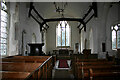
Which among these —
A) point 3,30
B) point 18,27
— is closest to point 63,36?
point 18,27

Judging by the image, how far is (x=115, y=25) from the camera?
9.76m

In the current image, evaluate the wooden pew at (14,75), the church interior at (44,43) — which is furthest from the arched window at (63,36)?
the wooden pew at (14,75)

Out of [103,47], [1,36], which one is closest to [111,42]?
[103,47]

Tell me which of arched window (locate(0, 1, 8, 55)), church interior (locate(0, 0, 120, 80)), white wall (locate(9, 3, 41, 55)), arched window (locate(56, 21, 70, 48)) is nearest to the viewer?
church interior (locate(0, 0, 120, 80))

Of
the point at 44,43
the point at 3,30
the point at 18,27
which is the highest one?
the point at 18,27

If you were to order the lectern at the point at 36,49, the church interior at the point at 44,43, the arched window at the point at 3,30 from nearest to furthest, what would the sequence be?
the church interior at the point at 44,43, the arched window at the point at 3,30, the lectern at the point at 36,49

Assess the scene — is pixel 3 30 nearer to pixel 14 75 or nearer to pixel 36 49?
pixel 36 49

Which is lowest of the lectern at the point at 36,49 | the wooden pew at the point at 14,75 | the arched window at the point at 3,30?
the wooden pew at the point at 14,75

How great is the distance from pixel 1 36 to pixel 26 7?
3.68 m

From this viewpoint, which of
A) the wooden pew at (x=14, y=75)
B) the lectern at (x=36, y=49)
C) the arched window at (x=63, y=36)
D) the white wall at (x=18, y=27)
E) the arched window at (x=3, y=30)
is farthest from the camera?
the arched window at (x=63, y=36)

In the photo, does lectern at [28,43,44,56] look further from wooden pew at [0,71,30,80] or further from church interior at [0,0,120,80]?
wooden pew at [0,71,30,80]

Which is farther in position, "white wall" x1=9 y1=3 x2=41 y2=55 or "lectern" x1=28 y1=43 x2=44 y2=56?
"lectern" x1=28 y1=43 x2=44 y2=56

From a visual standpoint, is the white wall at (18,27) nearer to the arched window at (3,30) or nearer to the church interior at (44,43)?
the church interior at (44,43)

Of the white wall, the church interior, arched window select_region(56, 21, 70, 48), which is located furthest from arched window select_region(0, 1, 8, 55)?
arched window select_region(56, 21, 70, 48)
